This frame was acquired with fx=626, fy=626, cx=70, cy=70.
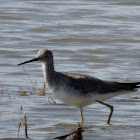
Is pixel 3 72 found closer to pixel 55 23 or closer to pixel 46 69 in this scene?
pixel 46 69

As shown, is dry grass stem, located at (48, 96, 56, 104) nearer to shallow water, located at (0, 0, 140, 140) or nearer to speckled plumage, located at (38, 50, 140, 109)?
shallow water, located at (0, 0, 140, 140)

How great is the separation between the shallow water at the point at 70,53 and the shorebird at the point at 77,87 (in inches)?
14.5

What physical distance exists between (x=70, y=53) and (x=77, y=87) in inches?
189

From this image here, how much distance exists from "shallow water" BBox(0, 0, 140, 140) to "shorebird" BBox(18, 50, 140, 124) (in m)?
0.37

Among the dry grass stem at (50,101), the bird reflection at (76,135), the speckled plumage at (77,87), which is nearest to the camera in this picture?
the bird reflection at (76,135)

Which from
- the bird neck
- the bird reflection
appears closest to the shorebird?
the bird neck

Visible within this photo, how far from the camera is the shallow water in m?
9.09

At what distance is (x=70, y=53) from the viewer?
13.9 metres

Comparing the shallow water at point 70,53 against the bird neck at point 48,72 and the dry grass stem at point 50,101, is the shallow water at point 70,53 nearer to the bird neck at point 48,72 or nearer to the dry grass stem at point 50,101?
the dry grass stem at point 50,101

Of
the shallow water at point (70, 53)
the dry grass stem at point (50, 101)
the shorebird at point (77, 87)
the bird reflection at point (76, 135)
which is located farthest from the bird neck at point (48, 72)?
the bird reflection at point (76, 135)

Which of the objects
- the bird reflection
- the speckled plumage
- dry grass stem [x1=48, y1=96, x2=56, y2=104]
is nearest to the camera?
the bird reflection

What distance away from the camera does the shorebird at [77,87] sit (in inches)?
353

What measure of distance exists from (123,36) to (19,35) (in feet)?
8.51

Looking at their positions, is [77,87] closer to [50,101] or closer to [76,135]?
[76,135]
